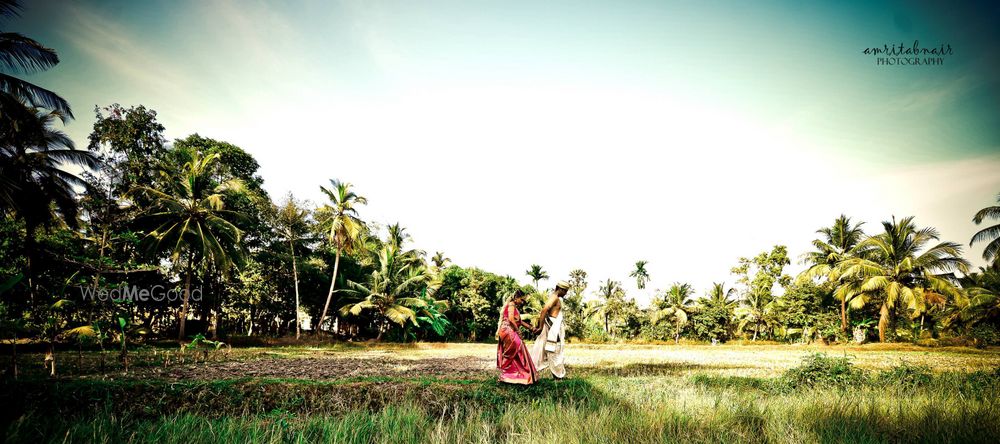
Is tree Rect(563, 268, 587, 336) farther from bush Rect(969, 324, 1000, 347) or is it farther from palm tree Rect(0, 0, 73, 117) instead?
palm tree Rect(0, 0, 73, 117)

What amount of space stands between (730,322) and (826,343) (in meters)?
9.65

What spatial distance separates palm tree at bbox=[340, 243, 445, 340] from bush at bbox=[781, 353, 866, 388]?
21963mm

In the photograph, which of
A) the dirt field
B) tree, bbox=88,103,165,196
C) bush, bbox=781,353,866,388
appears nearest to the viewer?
bush, bbox=781,353,866,388

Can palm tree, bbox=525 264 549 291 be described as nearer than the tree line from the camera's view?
No

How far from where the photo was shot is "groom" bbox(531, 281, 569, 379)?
302 inches

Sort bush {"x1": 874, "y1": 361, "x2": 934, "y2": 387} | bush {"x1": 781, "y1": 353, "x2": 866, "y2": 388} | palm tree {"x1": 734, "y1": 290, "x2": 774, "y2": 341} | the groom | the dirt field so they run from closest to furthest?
bush {"x1": 874, "y1": 361, "x2": 934, "y2": 387} → bush {"x1": 781, "y1": 353, "x2": 866, "y2": 388} → the groom → the dirt field → palm tree {"x1": 734, "y1": 290, "x2": 774, "y2": 341}

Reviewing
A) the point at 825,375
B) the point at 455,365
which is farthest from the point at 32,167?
the point at 825,375

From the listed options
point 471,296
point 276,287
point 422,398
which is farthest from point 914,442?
point 471,296

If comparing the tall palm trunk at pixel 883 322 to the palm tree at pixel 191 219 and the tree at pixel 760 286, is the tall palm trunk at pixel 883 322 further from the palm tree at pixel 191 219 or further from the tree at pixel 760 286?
the palm tree at pixel 191 219

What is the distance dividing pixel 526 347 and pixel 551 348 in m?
0.59

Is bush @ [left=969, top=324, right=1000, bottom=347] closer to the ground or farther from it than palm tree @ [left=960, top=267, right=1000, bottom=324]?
closer to the ground

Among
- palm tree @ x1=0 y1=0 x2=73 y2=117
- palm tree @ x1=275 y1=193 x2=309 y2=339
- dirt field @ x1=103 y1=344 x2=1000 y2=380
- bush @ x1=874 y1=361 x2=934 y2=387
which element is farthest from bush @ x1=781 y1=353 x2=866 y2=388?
palm tree @ x1=275 y1=193 x2=309 y2=339

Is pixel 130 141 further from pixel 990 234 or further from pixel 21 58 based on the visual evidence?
pixel 990 234

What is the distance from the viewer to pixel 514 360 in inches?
282
